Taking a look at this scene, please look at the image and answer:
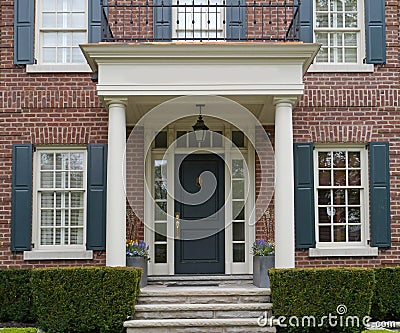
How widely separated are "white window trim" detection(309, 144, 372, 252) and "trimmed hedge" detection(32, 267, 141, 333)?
11.9 ft

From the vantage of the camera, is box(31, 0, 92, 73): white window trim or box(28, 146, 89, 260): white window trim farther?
box(31, 0, 92, 73): white window trim

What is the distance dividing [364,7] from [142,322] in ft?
21.7

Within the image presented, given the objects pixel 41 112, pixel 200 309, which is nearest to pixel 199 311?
pixel 200 309

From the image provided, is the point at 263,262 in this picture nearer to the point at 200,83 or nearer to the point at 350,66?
the point at 200,83

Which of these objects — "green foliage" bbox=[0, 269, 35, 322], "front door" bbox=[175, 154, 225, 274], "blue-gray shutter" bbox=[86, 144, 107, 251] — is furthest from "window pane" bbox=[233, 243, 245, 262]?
"green foliage" bbox=[0, 269, 35, 322]

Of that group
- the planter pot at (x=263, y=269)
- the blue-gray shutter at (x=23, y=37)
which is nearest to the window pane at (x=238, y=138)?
the planter pot at (x=263, y=269)

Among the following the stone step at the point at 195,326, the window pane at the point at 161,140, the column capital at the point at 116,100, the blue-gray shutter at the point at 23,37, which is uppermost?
the blue-gray shutter at the point at 23,37

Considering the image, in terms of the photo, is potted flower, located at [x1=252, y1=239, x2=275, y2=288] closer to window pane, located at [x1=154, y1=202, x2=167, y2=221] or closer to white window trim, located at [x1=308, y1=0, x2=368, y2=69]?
window pane, located at [x1=154, y1=202, x2=167, y2=221]

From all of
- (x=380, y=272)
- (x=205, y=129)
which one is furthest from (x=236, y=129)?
(x=380, y=272)

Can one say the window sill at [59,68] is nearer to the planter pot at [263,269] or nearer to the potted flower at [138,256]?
the potted flower at [138,256]

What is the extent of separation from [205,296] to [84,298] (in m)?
1.77

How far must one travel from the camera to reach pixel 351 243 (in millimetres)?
11680

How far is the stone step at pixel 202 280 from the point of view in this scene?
11207mm

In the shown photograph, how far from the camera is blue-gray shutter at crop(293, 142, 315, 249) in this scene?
11.4 meters
